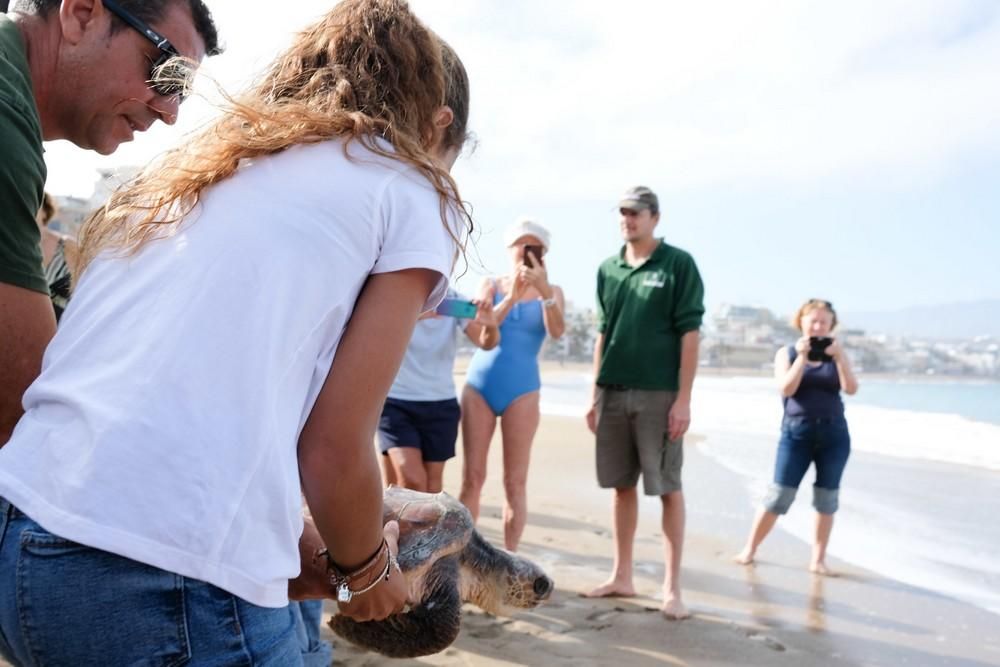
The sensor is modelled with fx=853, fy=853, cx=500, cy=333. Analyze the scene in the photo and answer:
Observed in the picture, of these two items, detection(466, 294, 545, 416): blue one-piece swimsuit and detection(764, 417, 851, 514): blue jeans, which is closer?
detection(466, 294, 545, 416): blue one-piece swimsuit

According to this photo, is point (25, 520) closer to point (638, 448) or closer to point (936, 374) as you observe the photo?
point (638, 448)

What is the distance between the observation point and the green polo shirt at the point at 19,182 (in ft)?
4.04

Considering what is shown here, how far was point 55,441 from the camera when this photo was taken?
3.58 feet

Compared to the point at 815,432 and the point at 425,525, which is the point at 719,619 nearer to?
the point at 815,432

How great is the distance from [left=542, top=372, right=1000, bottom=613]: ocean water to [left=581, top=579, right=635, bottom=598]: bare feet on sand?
187cm

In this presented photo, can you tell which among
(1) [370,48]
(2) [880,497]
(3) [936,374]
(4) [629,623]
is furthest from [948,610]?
(3) [936,374]

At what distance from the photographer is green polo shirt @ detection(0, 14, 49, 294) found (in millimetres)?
1230

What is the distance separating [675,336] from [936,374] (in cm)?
6156

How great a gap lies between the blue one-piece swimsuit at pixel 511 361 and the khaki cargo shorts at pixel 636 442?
0.45m

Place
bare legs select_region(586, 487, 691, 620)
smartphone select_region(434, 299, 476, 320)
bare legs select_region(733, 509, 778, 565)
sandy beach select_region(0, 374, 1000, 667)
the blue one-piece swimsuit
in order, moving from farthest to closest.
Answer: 1. bare legs select_region(733, 509, 778, 565)
2. the blue one-piece swimsuit
3. bare legs select_region(586, 487, 691, 620)
4. sandy beach select_region(0, 374, 1000, 667)
5. smartphone select_region(434, 299, 476, 320)

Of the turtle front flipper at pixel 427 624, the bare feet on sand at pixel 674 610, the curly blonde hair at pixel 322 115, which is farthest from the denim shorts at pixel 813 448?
the curly blonde hair at pixel 322 115

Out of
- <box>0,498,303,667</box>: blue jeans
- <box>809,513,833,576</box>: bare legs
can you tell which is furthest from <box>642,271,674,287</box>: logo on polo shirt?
<box>0,498,303,667</box>: blue jeans

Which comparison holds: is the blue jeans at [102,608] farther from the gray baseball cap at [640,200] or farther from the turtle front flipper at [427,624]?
the gray baseball cap at [640,200]

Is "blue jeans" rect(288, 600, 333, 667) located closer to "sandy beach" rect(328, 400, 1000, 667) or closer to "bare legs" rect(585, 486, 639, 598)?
"sandy beach" rect(328, 400, 1000, 667)
